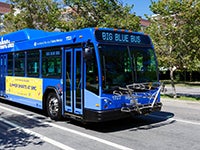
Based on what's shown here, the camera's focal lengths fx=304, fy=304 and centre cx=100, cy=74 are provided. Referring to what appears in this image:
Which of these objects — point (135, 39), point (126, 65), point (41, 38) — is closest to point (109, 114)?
point (126, 65)

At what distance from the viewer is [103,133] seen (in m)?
8.51

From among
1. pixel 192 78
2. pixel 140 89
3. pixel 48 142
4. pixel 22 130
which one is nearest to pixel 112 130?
pixel 140 89

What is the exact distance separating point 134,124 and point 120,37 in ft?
9.22

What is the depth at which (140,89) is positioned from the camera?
8.98 metres

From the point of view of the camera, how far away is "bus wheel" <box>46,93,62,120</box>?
32.9 ft

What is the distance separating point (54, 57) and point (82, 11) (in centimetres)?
1339

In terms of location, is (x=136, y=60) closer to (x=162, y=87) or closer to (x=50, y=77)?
(x=162, y=87)

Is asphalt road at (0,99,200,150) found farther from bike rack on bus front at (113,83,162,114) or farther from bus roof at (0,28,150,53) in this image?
bus roof at (0,28,150,53)

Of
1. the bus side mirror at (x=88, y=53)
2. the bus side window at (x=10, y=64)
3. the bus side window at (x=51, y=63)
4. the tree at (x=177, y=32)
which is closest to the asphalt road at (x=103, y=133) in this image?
the bus side window at (x=51, y=63)

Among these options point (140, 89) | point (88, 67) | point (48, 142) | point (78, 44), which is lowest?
point (48, 142)

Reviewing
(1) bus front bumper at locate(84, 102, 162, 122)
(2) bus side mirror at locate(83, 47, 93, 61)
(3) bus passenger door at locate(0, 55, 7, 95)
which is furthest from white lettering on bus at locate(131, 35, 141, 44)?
(3) bus passenger door at locate(0, 55, 7, 95)

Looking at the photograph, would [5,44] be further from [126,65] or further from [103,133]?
[103,133]

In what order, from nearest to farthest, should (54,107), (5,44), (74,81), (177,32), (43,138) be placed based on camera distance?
1. (43,138)
2. (74,81)
3. (54,107)
4. (5,44)
5. (177,32)

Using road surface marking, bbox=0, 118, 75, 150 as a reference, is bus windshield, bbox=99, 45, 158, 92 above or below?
above
